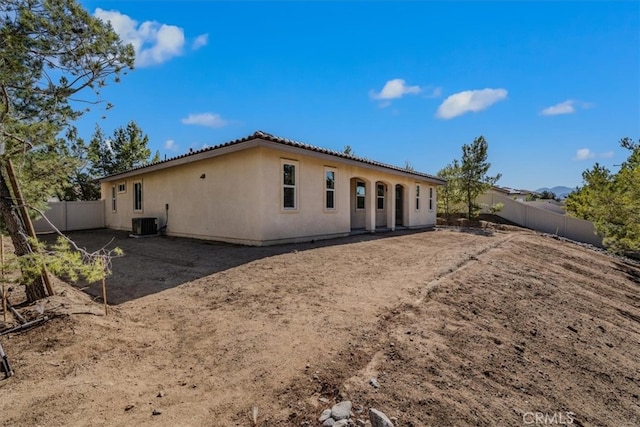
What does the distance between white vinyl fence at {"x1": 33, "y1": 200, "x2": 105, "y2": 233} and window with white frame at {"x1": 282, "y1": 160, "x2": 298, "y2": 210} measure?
48.2 feet

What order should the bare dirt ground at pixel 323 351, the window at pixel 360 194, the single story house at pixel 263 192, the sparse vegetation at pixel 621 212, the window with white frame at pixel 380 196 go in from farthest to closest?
the window with white frame at pixel 380 196 < the window at pixel 360 194 < the sparse vegetation at pixel 621 212 < the single story house at pixel 263 192 < the bare dirt ground at pixel 323 351

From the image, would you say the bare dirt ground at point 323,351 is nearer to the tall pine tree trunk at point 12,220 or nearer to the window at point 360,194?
the tall pine tree trunk at point 12,220

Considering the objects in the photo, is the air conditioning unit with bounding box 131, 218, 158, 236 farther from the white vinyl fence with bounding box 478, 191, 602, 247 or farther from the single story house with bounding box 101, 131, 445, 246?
the white vinyl fence with bounding box 478, 191, 602, 247

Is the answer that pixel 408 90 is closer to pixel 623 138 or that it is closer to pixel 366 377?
pixel 366 377

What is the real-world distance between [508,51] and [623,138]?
17415 mm

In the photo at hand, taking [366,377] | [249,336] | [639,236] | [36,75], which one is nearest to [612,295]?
[639,236]

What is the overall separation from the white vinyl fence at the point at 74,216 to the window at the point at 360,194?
1574cm

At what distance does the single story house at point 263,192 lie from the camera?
949cm

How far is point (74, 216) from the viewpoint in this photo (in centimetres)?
1766

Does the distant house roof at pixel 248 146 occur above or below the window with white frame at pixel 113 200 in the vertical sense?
above

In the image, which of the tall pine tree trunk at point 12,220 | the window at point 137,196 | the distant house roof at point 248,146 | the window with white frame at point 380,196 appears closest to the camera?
the tall pine tree trunk at point 12,220

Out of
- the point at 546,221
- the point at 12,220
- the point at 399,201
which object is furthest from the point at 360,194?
the point at 546,221

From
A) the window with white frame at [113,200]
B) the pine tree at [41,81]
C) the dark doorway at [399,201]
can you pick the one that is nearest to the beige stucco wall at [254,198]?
the dark doorway at [399,201]

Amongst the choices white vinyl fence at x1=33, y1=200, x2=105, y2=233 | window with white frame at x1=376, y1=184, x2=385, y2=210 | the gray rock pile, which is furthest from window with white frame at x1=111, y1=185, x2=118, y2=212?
the gray rock pile
